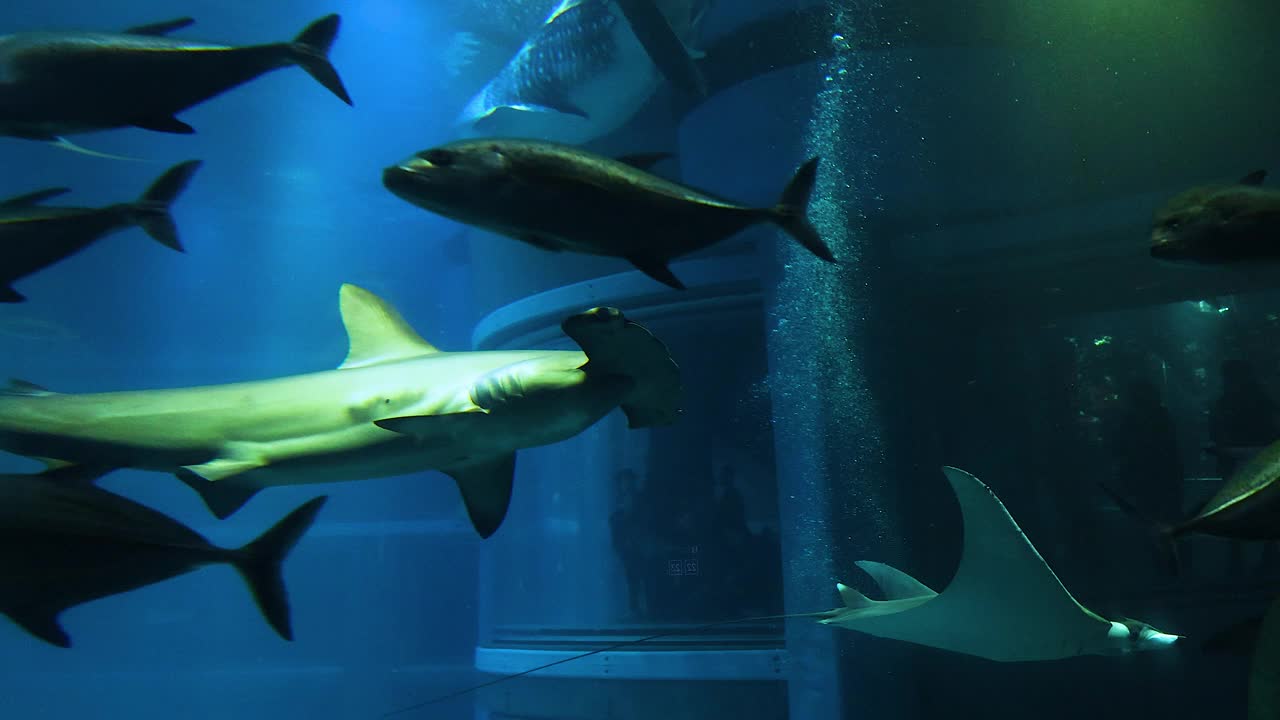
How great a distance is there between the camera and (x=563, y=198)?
1.55 meters

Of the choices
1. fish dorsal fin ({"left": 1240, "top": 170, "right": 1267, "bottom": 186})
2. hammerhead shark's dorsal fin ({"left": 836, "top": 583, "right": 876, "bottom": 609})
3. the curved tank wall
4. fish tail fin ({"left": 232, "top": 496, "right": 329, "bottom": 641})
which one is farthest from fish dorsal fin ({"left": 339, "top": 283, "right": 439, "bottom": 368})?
the curved tank wall

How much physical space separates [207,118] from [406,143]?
4.96m

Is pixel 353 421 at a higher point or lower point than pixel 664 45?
lower

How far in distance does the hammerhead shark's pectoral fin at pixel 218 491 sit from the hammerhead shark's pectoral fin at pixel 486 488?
2.30ft

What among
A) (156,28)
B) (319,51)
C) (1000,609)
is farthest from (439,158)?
(1000,609)

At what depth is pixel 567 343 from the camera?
6555 mm

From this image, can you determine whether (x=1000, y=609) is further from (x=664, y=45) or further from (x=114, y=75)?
(x=664, y=45)

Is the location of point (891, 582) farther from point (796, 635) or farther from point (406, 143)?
point (406, 143)

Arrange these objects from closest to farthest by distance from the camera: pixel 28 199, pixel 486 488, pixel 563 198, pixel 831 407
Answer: pixel 563 198 → pixel 28 199 → pixel 486 488 → pixel 831 407

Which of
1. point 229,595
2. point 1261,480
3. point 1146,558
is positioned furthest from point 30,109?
point 229,595

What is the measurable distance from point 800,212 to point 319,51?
131cm

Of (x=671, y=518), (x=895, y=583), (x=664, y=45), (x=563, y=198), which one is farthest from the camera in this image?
(x=664, y=45)

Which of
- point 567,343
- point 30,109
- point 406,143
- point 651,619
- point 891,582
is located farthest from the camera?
point 406,143

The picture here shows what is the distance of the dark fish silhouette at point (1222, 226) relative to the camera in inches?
74.5
